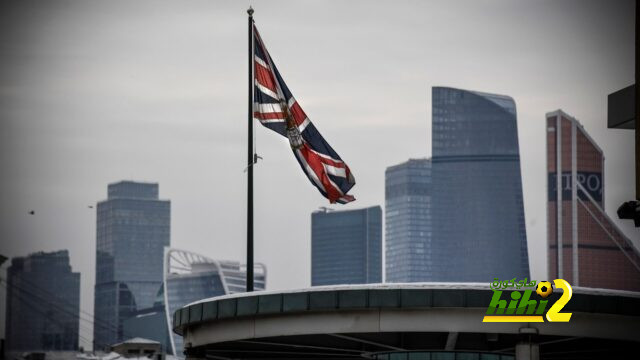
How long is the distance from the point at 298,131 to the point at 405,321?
40.5ft

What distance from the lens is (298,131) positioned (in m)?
62.0

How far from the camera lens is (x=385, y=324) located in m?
52.4

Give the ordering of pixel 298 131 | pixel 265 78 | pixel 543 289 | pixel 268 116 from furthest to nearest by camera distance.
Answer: pixel 265 78 → pixel 268 116 → pixel 298 131 → pixel 543 289

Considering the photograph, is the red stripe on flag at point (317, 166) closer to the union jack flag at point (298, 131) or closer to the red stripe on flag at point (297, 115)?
the union jack flag at point (298, 131)

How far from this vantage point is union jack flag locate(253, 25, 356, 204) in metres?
61.6

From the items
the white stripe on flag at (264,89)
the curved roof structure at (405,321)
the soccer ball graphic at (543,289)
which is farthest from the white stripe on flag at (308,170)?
the soccer ball graphic at (543,289)

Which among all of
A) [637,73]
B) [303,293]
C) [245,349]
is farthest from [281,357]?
[637,73]

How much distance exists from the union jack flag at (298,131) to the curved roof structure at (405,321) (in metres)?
6.51

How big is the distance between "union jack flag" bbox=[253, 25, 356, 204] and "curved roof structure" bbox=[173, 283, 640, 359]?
6.51 m

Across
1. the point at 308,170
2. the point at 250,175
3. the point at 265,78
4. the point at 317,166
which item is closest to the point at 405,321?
the point at 317,166

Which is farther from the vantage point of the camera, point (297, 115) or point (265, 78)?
point (265, 78)

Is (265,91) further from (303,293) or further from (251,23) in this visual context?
(303,293)

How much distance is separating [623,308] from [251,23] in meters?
19.4

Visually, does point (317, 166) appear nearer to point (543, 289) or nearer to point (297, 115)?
point (297, 115)
